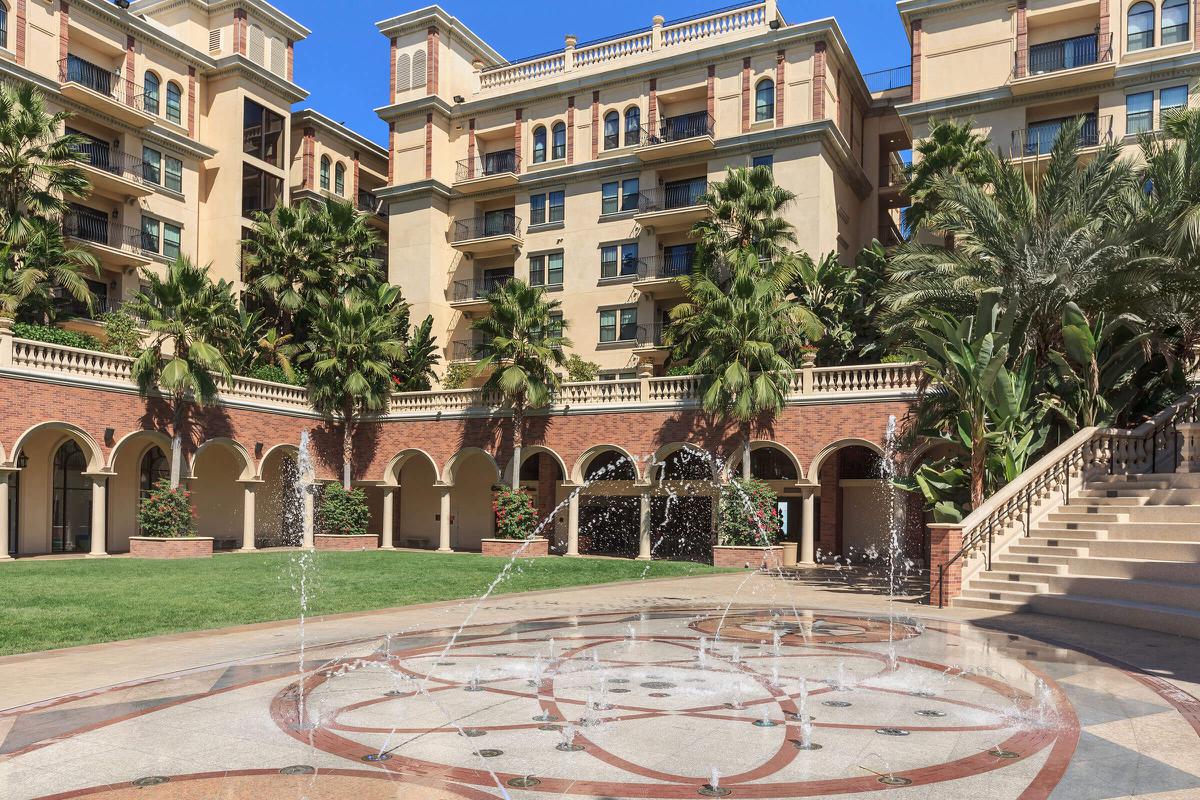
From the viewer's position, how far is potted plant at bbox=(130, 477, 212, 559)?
29.2m

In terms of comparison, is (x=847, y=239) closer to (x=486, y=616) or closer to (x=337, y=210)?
(x=337, y=210)

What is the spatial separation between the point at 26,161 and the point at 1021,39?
35.1 metres

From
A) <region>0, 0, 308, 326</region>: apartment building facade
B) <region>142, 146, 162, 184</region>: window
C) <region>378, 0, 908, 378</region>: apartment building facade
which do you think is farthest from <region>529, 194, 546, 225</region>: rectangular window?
<region>142, 146, 162, 184</region>: window

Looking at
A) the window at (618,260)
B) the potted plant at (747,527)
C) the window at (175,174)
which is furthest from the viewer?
the window at (175,174)

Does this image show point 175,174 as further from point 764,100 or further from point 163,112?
point 764,100

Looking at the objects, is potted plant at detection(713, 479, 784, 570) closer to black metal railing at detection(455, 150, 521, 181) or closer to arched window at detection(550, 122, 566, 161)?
arched window at detection(550, 122, 566, 161)

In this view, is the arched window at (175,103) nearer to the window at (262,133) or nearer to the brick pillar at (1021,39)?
the window at (262,133)

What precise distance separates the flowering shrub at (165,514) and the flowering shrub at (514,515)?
9963 millimetres

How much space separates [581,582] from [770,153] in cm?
2369

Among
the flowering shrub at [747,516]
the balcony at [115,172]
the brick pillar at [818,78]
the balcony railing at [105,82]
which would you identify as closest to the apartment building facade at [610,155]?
the brick pillar at [818,78]

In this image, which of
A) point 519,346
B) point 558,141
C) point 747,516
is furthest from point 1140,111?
point 558,141

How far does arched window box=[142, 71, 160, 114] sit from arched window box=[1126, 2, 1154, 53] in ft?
128

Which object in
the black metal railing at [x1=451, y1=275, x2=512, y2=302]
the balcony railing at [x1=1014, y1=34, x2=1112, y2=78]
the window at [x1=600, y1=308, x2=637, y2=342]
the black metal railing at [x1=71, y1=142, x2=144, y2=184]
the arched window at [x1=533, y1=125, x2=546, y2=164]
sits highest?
the balcony railing at [x1=1014, y1=34, x2=1112, y2=78]

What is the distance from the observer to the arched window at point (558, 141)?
45.0 meters
